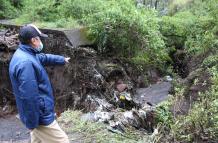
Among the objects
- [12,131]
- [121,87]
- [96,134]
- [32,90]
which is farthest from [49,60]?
[121,87]

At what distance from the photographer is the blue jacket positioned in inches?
180

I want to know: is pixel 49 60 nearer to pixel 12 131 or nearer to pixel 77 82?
pixel 12 131

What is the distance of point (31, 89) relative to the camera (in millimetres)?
4551

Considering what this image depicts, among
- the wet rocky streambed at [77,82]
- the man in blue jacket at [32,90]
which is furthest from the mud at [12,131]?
the man in blue jacket at [32,90]

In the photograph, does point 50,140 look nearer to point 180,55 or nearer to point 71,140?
point 71,140

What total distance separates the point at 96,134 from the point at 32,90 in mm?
1982

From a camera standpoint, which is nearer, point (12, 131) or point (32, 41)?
point (32, 41)

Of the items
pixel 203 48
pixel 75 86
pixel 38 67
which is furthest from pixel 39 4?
pixel 38 67

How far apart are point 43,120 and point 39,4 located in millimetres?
7833

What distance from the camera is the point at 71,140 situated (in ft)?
20.6

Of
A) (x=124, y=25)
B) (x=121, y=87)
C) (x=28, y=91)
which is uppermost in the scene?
(x=28, y=91)

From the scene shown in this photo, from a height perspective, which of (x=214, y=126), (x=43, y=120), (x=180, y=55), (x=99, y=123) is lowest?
(x=180, y=55)

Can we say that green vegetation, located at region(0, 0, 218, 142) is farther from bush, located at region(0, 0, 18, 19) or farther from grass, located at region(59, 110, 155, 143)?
grass, located at region(59, 110, 155, 143)

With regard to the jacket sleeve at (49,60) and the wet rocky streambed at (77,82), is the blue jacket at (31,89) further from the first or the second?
the wet rocky streambed at (77,82)
